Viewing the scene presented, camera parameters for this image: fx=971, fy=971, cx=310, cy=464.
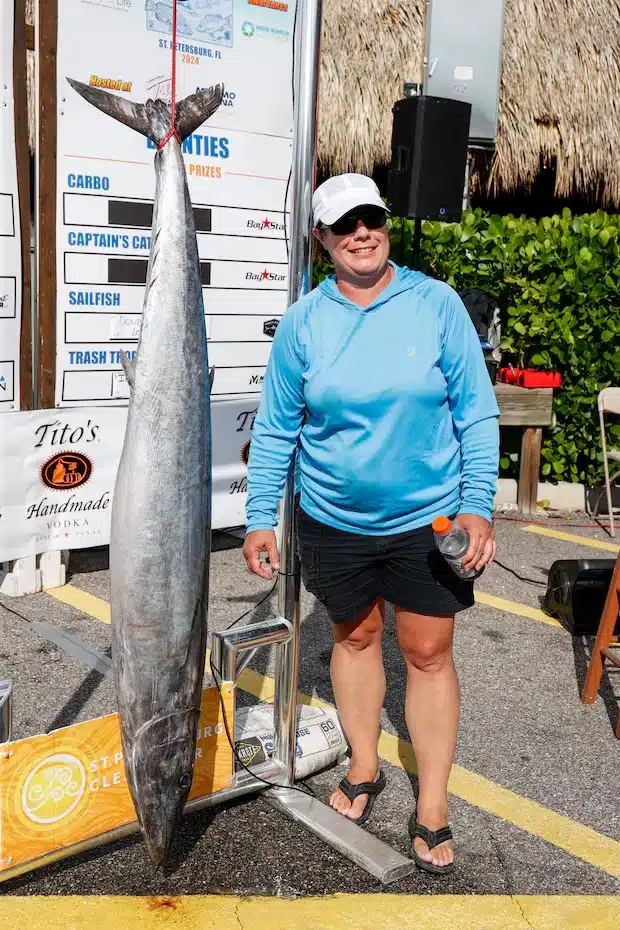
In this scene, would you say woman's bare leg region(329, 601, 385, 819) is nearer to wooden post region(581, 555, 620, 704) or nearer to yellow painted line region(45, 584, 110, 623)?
wooden post region(581, 555, 620, 704)

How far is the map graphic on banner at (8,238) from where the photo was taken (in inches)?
190

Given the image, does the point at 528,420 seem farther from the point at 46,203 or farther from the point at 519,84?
the point at 46,203

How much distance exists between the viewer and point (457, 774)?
363 centimetres

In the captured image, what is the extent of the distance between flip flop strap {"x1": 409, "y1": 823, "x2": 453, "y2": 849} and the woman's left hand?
881 millimetres

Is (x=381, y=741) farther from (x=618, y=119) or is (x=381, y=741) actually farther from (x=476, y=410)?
(x=618, y=119)

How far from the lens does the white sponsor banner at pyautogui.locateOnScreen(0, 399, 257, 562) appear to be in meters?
5.18

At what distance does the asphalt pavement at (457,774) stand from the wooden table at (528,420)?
6.69 feet

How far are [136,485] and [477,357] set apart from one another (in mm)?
1088

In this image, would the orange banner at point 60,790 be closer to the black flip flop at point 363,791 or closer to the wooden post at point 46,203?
the black flip flop at point 363,791

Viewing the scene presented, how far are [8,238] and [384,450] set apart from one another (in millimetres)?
3047

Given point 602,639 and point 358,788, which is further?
point 602,639

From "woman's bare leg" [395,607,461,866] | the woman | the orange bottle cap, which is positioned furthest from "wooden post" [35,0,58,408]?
the orange bottle cap

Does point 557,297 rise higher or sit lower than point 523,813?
higher

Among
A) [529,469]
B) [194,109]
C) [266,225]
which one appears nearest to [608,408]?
[529,469]
